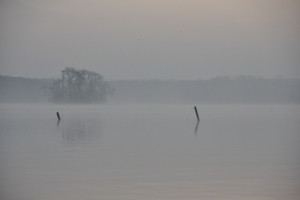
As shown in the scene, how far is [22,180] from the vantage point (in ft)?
54.0

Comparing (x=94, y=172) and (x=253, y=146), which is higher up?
(x=253, y=146)

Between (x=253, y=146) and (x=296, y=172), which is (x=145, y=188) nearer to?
(x=296, y=172)

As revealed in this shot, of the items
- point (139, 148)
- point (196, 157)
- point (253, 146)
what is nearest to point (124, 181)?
point (196, 157)

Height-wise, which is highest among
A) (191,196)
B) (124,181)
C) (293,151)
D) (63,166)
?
(293,151)

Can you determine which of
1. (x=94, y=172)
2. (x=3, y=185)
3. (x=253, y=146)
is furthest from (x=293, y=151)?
(x=3, y=185)

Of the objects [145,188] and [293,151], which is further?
[293,151]

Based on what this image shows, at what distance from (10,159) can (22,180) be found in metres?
5.35

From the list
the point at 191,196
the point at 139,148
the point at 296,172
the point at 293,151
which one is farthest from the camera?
the point at 139,148

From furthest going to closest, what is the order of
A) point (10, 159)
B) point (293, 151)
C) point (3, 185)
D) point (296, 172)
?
point (293, 151) → point (10, 159) → point (296, 172) → point (3, 185)

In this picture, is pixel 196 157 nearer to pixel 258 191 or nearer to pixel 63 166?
pixel 63 166

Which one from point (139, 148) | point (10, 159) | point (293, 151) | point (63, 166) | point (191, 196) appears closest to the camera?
point (191, 196)

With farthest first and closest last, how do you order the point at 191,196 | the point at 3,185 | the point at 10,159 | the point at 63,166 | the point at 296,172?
the point at 10,159, the point at 63,166, the point at 296,172, the point at 3,185, the point at 191,196

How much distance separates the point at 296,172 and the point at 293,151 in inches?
270

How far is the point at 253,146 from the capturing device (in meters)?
27.6
